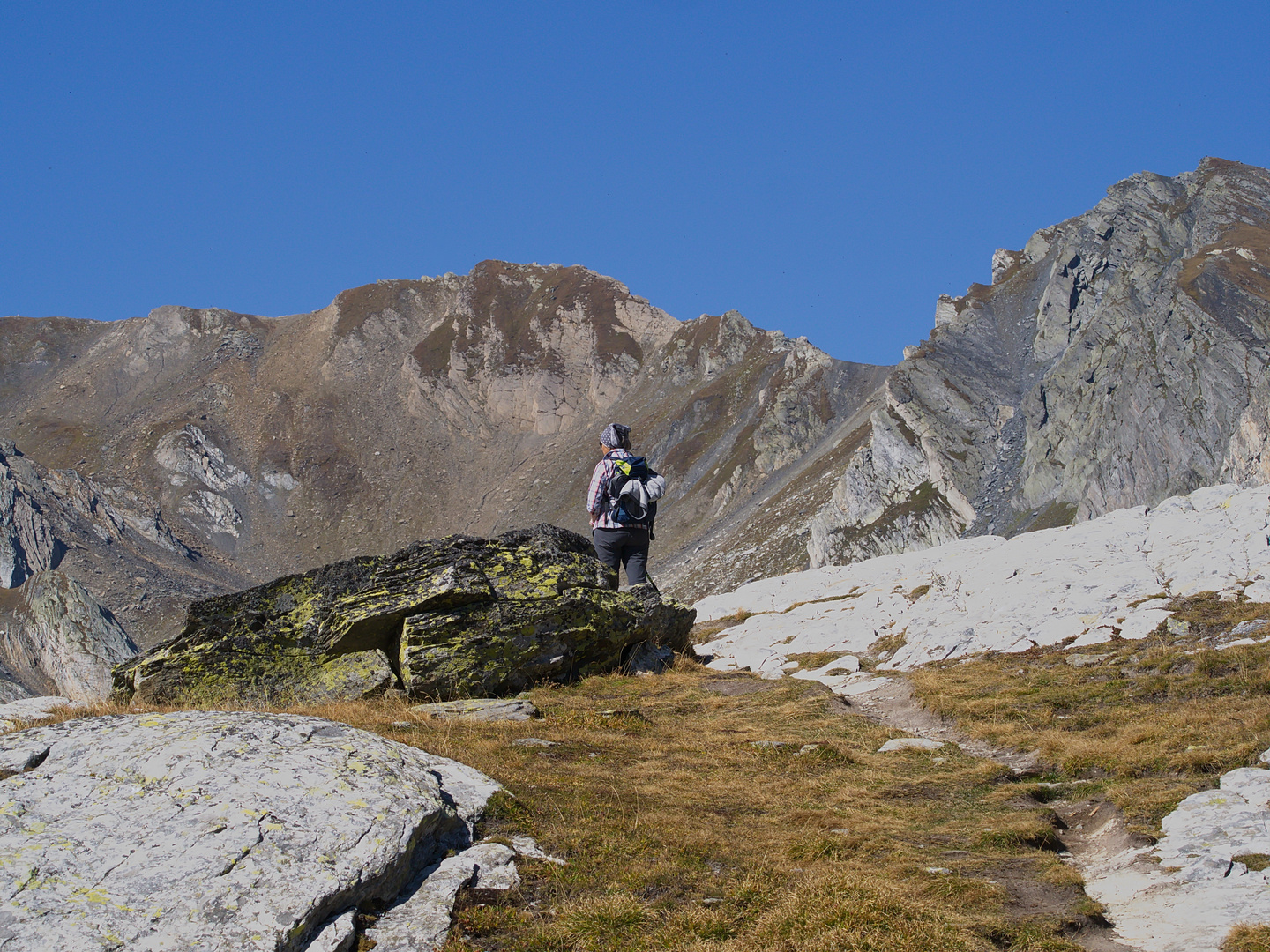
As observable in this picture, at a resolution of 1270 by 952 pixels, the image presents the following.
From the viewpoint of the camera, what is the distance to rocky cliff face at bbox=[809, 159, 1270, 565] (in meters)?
106

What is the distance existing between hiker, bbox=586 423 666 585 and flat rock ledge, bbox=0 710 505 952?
9312mm

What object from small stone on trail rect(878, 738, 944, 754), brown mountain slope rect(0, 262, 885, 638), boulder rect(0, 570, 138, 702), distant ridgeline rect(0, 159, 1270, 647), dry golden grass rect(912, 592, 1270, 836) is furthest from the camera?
brown mountain slope rect(0, 262, 885, 638)

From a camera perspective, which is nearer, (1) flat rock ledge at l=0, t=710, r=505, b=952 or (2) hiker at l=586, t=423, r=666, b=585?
(1) flat rock ledge at l=0, t=710, r=505, b=952

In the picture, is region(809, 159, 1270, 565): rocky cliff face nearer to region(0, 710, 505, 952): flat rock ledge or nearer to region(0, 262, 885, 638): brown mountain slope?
region(0, 262, 885, 638): brown mountain slope

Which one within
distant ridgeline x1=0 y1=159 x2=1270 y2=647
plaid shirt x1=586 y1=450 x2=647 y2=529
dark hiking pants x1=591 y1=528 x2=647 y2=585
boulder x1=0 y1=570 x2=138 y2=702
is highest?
distant ridgeline x1=0 y1=159 x2=1270 y2=647

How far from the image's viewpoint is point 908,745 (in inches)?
515

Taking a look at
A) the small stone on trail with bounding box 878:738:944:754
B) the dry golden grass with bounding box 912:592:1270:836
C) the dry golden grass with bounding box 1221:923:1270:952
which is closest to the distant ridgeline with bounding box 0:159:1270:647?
the dry golden grass with bounding box 912:592:1270:836

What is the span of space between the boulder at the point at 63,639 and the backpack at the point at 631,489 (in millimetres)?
104388

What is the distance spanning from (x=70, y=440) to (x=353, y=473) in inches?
2227

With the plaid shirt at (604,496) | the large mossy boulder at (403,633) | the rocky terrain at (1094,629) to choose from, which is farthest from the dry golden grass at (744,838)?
the plaid shirt at (604,496)

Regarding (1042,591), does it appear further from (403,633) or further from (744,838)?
(403,633)

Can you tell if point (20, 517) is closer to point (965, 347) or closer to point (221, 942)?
point (965, 347)

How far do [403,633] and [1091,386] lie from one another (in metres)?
127

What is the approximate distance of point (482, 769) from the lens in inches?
412
